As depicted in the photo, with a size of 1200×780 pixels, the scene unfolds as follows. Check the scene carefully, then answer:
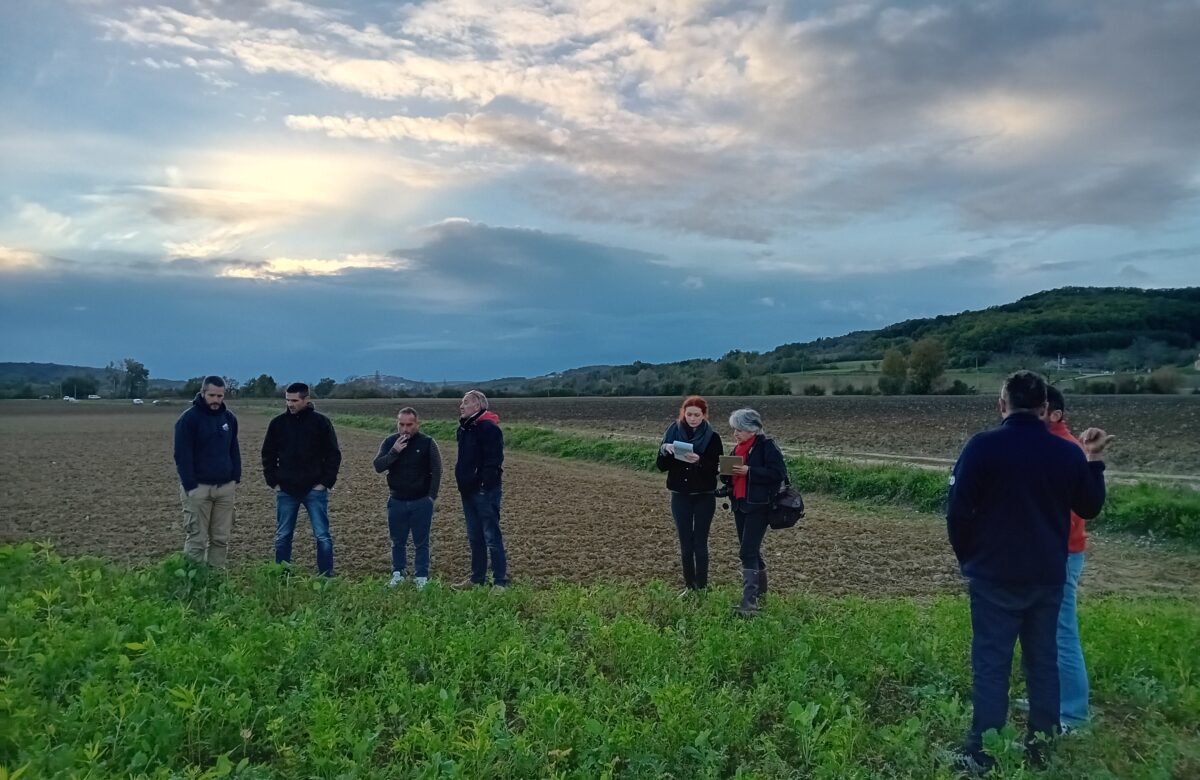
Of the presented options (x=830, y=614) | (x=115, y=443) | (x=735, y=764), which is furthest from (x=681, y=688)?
(x=115, y=443)

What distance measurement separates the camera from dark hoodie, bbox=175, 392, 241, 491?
7773 mm

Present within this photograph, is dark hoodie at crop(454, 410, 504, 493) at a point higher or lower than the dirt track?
higher

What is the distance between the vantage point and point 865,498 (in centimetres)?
1669

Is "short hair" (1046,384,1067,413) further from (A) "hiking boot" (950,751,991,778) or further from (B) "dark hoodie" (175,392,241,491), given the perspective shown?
(B) "dark hoodie" (175,392,241,491)

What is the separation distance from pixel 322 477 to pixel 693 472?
378 cm

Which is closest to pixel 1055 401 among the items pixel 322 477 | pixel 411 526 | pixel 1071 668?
pixel 1071 668

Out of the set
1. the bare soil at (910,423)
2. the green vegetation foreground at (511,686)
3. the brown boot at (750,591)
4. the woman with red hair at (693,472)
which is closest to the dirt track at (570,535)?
the woman with red hair at (693,472)

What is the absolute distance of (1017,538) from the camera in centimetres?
408

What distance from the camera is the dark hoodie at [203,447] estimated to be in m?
7.77

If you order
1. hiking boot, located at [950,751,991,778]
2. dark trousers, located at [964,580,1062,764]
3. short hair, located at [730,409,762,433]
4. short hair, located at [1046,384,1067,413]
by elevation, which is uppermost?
short hair, located at [1046,384,1067,413]

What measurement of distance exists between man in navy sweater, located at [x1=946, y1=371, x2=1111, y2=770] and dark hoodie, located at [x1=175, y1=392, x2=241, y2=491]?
648cm

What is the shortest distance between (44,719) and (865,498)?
1481 cm

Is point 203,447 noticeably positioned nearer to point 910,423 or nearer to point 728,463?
point 728,463

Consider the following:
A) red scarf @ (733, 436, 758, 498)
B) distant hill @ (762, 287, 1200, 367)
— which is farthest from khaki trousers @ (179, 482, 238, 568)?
distant hill @ (762, 287, 1200, 367)
